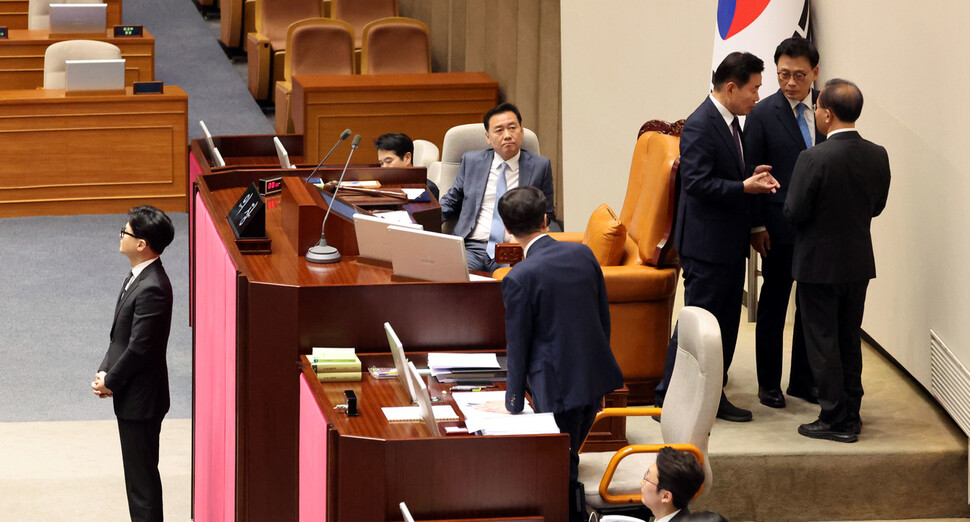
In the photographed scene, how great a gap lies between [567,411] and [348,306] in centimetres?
77

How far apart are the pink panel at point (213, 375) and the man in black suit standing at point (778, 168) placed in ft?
6.16

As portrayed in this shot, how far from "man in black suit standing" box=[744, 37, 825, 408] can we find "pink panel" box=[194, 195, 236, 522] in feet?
6.16

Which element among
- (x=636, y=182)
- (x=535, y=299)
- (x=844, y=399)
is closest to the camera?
(x=535, y=299)

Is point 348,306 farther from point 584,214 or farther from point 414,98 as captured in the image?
point 414,98

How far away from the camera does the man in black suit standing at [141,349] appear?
4.30m

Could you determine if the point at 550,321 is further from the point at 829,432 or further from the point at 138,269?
the point at 138,269

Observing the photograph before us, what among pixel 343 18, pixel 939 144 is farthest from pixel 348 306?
pixel 343 18

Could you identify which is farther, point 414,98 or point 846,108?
point 414,98

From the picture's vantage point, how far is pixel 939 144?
4.40m

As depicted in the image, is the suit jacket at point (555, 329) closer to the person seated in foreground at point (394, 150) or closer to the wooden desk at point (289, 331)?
the wooden desk at point (289, 331)

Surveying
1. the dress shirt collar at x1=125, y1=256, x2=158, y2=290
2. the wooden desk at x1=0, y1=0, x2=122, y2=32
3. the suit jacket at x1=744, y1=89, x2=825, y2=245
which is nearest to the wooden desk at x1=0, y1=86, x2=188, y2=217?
the wooden desk at x1=0, y1=0, x2=122, y2=32

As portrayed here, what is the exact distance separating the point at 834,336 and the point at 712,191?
632mm

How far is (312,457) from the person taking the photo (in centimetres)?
339

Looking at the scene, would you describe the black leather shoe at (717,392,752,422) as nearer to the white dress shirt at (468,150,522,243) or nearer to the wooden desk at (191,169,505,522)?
the wooden desk at (191,169,505,522)
